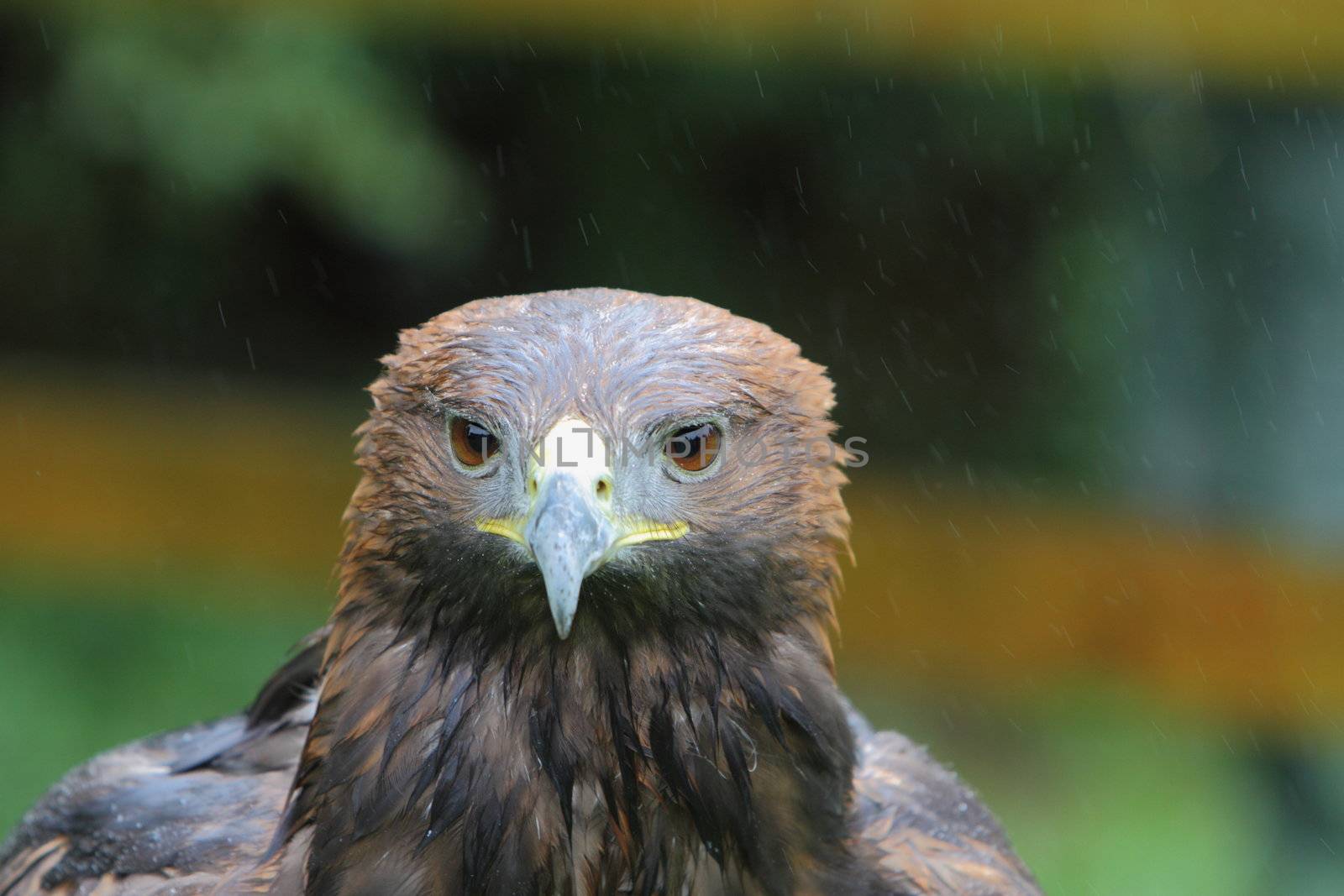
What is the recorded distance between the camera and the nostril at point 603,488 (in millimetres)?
2236

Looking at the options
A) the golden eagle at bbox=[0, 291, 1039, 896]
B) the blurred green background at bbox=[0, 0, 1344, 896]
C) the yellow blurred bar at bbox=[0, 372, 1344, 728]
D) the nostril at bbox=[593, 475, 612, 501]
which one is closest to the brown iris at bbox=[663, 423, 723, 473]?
the golden eagle at bbox=[0, 291, 1039, 896]

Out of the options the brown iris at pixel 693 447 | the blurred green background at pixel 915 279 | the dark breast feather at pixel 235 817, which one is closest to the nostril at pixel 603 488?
the brown iris at pixel 693 447

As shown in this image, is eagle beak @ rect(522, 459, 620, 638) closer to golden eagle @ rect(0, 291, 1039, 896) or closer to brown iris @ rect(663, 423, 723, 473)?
golden eagle @ rect(0, 291, 1039, 896)

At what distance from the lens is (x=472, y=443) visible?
2.37 metres

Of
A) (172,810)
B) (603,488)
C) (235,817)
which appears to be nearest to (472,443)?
(603,488)

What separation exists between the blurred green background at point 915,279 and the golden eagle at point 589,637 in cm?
292

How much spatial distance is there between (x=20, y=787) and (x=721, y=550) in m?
3.72

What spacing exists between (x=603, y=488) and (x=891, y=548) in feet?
12.8

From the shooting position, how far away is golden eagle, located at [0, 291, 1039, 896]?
92.5 inches

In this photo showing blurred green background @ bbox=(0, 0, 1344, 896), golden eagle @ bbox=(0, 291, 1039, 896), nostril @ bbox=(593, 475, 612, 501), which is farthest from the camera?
blurred green background @ bbox=(0, 0, 1344, 896)

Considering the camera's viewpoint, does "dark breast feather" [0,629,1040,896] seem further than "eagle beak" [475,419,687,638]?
Yes

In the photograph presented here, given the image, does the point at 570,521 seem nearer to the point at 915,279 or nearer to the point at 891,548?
the point at 891,548

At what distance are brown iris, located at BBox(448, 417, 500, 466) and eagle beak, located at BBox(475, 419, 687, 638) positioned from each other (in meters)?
0.09

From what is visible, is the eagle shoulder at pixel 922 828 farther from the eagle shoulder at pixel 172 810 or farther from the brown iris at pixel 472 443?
the eagle shoulder at pixel 172 810
